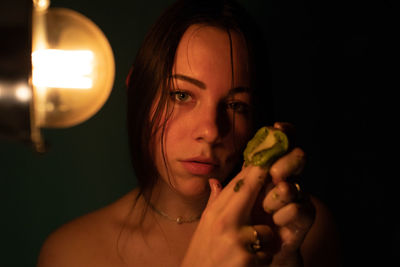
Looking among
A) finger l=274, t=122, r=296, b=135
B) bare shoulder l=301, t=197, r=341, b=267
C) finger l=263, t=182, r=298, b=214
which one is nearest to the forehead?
finger l=274, t=122, r=296, b=135

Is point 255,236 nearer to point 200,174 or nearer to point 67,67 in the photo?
point 200,174

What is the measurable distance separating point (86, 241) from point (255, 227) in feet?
1.75

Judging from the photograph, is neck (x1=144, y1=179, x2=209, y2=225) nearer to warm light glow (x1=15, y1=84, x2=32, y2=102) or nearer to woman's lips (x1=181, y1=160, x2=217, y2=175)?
woman's lips (x1=181, y1=160, x2=217, y2=175)

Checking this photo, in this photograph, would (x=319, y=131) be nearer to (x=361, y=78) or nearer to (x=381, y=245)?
(x=361, y=78)

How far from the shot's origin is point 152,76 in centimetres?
84

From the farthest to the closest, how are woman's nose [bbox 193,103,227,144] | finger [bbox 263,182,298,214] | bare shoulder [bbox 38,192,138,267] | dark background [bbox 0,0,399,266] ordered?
dark background [bbox 0,0,399,266], bare shoulder [bbox 38,192,138,267], woman's nose [bbox 193,103,227,144], finger [bbox 263,182,298,214]

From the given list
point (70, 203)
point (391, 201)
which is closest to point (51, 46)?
point (70, 203)

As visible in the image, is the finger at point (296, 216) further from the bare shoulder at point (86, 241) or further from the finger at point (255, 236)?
the bare shoulder at point (86, 241)

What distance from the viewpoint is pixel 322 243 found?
100cm

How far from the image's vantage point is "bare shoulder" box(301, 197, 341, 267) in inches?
38.3

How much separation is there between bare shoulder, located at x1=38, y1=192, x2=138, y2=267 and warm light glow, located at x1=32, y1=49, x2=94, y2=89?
39 centimetres

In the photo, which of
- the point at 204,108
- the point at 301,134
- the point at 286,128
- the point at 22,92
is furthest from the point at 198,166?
the point at 301,134

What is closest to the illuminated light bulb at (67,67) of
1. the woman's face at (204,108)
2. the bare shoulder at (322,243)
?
the woman's face at (204,108)

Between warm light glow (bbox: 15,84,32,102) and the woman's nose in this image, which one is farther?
the woman's nose
